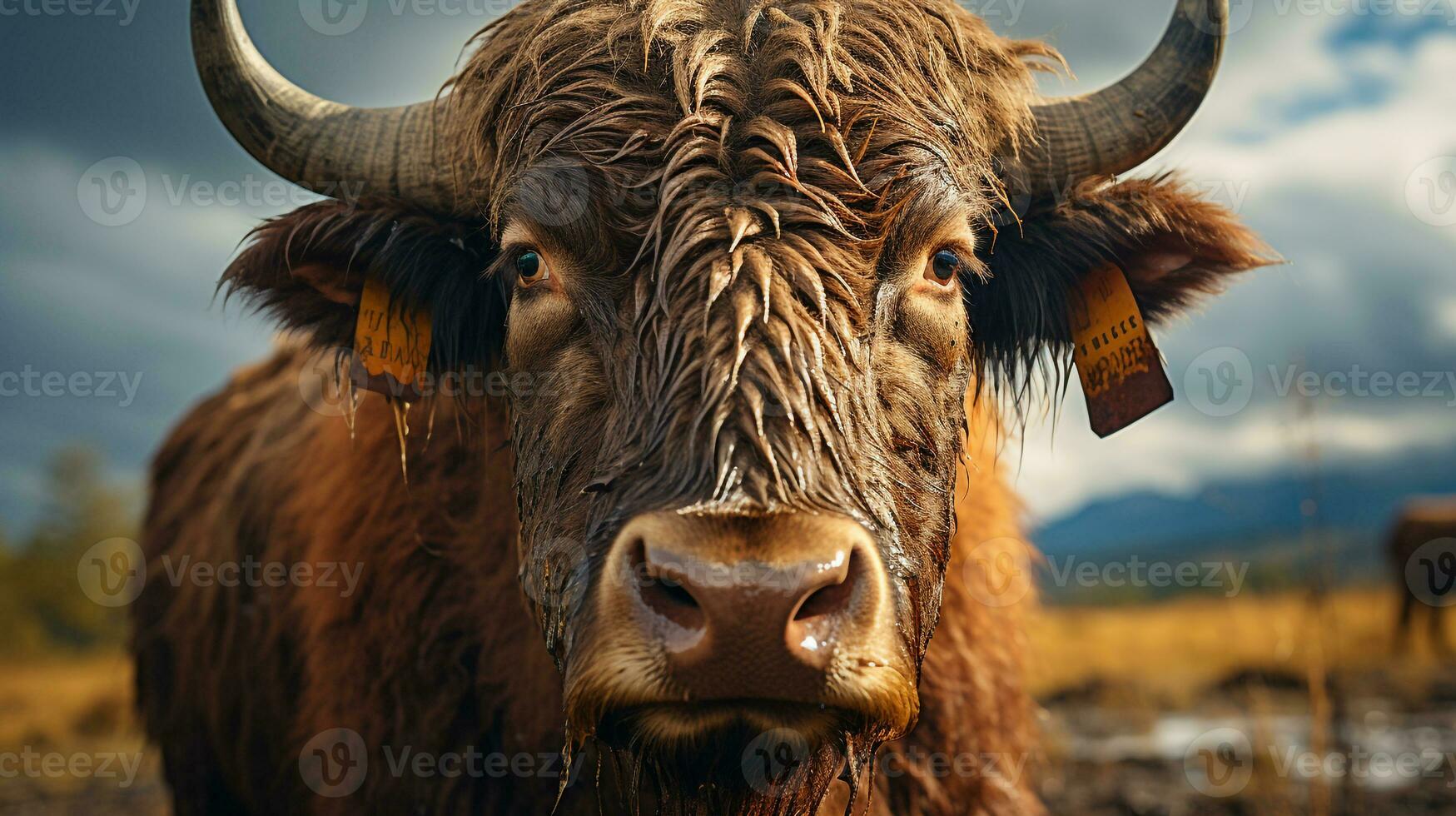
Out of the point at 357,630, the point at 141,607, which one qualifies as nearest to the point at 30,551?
the point at 141,607

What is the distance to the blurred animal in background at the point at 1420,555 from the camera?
15.9 m

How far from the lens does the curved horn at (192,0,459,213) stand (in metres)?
3.16

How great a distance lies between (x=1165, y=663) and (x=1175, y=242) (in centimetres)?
1783

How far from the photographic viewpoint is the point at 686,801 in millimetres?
2361

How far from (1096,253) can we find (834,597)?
1.88 m

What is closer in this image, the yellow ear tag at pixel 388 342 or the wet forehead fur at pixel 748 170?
the wet forehead fur at pixel 748 170

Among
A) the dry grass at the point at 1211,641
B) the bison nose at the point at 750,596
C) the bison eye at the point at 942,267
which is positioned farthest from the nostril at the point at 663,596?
the dry grass at the point at 1211,641

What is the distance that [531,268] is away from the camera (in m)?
2.69

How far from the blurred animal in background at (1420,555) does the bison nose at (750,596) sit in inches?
550

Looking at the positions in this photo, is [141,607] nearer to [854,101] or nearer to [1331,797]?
[854,101]

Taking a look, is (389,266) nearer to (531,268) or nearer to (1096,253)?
(531,268)

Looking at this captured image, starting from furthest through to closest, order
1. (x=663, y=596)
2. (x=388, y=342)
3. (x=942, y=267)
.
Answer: (x=388, y=342), (x=942, y=267), (x=663, y=596)

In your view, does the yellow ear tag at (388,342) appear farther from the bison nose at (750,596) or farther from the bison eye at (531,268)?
the bison nose at (750,596)

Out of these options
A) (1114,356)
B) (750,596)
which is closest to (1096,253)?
(1114,356)
